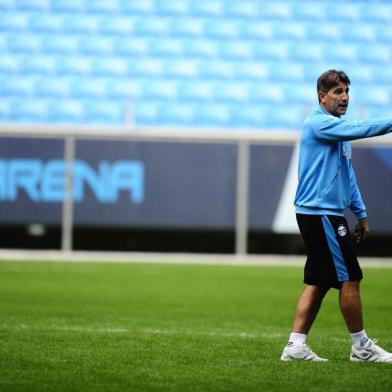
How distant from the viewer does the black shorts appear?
5.12 metres

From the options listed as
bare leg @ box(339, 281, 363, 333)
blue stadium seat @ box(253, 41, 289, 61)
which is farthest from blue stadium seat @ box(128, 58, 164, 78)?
bare leg @ box(339, 281, 363, 333)

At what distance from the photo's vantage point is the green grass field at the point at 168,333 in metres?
4.52

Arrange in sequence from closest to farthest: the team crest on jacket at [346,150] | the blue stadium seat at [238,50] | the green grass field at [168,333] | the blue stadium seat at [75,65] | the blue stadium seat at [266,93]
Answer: the green grass field at [168,333], the team crest on jacket at [346,150], the blue stadium seat at [266,93], the blue stadium seat at [75,65], the blue stadium seat at [238,50]

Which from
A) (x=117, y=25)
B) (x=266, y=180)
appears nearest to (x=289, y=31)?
(x=117, y=25)

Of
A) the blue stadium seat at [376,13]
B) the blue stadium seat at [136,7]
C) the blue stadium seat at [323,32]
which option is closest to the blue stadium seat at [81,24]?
the blue stadium seat at [136,7]

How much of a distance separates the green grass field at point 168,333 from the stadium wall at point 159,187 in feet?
7.29

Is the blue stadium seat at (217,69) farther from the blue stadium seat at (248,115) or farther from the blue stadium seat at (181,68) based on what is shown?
the blue stadium seat at (248,115)

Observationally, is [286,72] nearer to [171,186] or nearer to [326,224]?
[171,186]

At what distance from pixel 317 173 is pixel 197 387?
4.69 ft

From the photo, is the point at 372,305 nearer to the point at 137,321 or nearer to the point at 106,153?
the point at 137,321

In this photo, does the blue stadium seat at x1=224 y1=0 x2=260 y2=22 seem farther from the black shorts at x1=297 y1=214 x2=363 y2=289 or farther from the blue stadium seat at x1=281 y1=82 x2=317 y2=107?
the black shorts at x1=297 y1=214 x2=363 y2=289

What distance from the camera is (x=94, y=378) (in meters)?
4.52

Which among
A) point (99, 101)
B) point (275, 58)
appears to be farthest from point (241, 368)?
point (275, 58)

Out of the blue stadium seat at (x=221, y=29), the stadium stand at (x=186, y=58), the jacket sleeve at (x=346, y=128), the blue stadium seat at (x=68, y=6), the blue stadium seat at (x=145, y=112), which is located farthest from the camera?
the blue stadium seat at (x=68, y=6)
